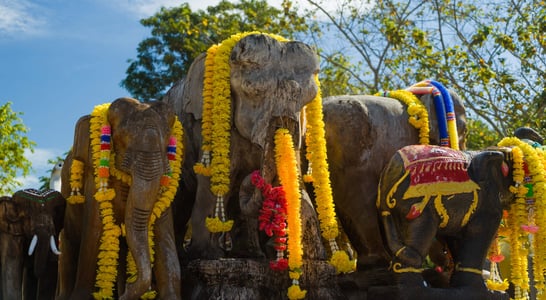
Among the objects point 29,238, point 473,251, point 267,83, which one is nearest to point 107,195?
point 29,238

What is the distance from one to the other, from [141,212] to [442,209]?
99.4 inches

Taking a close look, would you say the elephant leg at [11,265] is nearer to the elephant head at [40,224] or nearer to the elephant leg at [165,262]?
the elephant head at [40,224]

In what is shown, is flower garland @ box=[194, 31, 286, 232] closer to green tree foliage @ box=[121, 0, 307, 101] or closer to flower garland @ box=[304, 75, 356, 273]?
flower garland @ box=[304, 75, 356, 273]

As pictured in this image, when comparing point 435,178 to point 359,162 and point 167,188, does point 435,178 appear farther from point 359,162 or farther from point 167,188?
point 167,188

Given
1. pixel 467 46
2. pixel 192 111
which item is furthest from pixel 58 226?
pixel 467 46

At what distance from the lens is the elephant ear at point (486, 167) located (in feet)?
24.1

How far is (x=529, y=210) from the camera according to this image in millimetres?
7676

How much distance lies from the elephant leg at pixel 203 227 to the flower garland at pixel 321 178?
928 millimetres

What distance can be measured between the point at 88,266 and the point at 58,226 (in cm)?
101

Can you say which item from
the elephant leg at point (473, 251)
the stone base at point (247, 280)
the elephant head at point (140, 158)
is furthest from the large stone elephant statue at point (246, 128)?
the elephant leg at point (473, 251)

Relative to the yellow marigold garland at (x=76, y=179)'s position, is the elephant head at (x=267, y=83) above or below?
above

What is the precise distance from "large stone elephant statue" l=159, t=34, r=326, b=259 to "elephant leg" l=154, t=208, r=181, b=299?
519 millimetres

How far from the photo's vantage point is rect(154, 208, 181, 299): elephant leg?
21.9 feet

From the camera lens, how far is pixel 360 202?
8.23m
